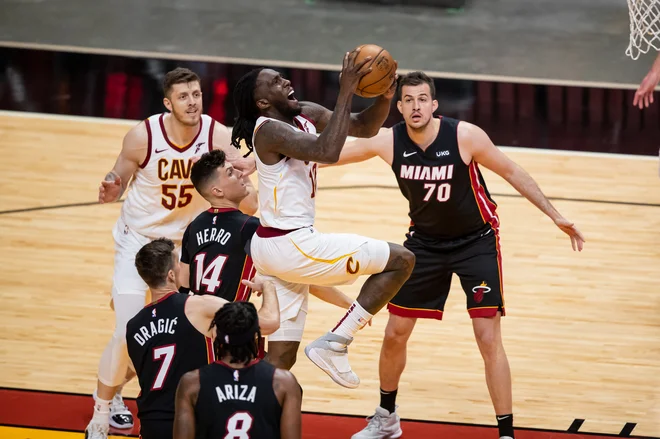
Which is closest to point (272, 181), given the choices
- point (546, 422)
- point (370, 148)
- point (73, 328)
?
point (370, 148)

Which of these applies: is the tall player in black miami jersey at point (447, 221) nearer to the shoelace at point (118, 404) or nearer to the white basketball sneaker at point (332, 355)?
the white basketball sneaker at point (332, 355)

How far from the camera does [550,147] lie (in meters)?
13.3

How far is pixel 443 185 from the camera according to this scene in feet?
21.6

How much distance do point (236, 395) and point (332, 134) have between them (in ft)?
4.44

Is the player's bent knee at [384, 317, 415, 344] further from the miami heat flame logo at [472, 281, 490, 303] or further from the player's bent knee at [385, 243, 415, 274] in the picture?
the player's bent knee at [385, 243, 415, 274]

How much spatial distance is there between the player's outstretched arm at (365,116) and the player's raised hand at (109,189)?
1355mm

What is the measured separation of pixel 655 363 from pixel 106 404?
159 inches

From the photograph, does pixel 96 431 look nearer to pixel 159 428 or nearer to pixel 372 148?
pixel 159 428

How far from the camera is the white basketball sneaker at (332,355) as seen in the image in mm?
5723

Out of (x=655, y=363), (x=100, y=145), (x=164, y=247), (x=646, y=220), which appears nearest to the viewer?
(x=164, y=247)

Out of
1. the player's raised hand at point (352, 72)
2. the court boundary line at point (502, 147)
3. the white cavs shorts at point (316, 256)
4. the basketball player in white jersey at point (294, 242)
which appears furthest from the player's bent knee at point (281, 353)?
the court boundary line at point (502, 147)

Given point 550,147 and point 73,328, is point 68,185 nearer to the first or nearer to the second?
point 73,328

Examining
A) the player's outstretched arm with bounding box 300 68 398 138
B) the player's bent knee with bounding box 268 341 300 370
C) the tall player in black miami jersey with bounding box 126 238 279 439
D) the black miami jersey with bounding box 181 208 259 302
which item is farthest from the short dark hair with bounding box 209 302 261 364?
the player's outstretched arm with bounding box 300 68 398 138

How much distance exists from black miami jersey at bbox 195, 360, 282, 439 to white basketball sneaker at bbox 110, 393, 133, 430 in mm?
2367
